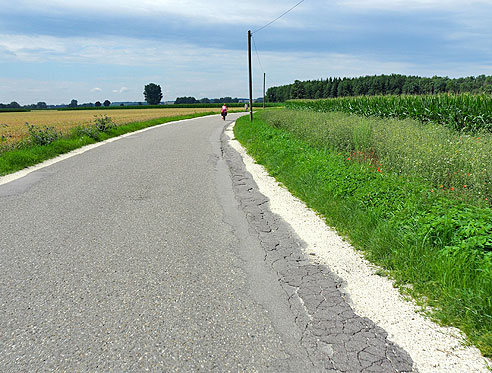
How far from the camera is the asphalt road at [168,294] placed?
113 inches

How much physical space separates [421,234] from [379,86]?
171 ft

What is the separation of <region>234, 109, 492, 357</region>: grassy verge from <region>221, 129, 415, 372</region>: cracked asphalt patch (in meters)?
0.72

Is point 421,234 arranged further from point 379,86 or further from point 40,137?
point 379,86

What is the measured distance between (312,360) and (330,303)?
0.91 m

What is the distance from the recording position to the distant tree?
149375 mm

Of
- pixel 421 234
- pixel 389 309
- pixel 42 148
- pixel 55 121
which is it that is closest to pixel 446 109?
pixel 421 234

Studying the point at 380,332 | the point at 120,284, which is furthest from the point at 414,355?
the point at 120,284

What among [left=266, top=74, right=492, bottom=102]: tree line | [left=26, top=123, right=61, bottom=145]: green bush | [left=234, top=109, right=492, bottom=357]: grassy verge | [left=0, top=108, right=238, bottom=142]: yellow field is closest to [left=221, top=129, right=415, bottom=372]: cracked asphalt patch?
[left=234, top=109, right=492, bottom=357]: grassy verge

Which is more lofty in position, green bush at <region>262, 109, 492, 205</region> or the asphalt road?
green bush at <region>262, 109, 492, 205</region>

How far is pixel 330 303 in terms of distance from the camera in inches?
144

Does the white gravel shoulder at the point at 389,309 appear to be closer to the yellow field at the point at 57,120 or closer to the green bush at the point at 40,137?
the green bush at the point at 40,137

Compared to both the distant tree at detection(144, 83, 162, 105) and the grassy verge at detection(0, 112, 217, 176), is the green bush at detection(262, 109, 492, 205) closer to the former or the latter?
the grassy verge at detection(0, 112, 217, 176)

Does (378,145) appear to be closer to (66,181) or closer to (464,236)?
(464,236)

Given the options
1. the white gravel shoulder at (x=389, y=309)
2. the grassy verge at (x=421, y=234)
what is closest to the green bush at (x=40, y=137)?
the grassy verge at (x=421, y=234)
